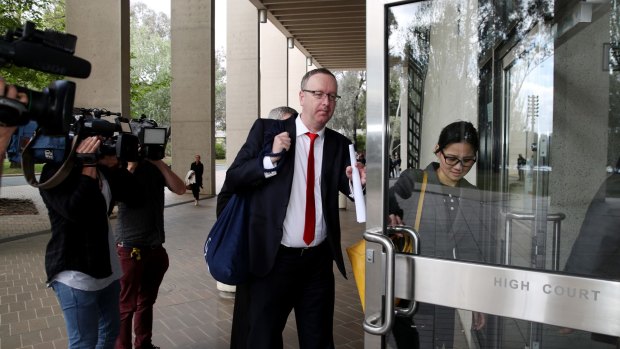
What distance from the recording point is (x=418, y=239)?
1.80 m

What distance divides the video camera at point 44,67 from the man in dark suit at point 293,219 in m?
1.00

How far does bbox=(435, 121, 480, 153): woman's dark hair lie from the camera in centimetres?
176

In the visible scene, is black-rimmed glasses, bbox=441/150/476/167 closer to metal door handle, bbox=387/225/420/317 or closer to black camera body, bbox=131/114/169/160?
metal door handle, bbox=387/225/420/317

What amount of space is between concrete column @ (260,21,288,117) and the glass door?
996 inches

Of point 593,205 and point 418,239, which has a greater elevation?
point 593,205

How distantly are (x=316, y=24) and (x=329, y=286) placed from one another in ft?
45.6

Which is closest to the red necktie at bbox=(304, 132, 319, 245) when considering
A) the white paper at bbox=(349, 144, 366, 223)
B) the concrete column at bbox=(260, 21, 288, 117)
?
the white paper at bbox=(349, 144, 366, 223)

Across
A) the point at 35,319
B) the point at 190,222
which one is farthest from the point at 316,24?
the point at 35,319

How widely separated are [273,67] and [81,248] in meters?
25.4

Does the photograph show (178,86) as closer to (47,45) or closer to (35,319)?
(35,319)

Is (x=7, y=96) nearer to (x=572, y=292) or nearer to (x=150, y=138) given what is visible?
(x=150, y=138)

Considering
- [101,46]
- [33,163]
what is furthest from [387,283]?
[101,46]

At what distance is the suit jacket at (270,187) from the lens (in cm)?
257

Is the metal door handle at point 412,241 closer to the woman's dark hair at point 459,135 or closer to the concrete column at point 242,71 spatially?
the woman's dark hair at point 459,135
